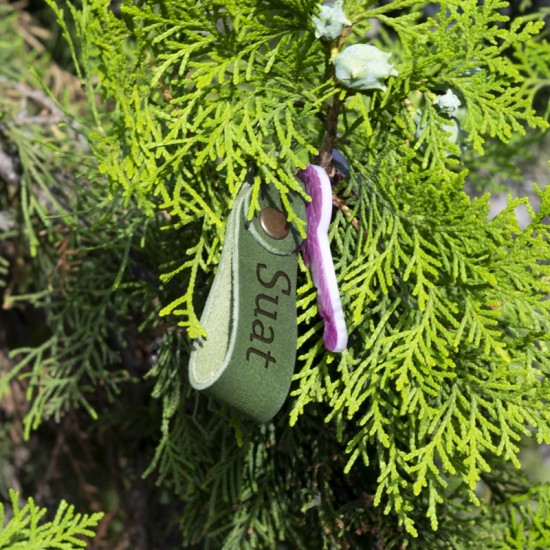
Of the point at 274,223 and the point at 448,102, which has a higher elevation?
the point at 448,102

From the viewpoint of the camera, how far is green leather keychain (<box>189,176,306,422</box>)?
0.58 m

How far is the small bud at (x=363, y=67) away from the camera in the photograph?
59cm

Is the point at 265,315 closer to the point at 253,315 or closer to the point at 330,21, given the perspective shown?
the point at 253,315

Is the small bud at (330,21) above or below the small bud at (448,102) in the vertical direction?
above

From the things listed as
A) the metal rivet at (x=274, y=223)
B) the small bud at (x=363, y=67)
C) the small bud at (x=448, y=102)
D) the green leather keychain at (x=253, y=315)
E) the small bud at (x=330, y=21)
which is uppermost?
the small bud at (x=330, y=21)

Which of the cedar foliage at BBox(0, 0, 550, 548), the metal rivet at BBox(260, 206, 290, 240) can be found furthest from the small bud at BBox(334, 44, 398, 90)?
the metal rivet at BBox(260, 206, 290, 240)

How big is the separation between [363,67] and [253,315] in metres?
0.22

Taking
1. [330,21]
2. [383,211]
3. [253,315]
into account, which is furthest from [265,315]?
[330,21]

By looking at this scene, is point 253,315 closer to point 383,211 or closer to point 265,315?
point 265,315

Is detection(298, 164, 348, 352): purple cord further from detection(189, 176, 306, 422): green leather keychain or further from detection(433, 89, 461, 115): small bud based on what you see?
detection(433, 89, 461, 115): small bud

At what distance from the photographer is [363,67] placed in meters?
0.59

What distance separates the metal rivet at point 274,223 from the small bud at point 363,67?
0.12 m

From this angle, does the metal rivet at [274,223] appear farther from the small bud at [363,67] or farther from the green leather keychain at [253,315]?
the small bud at [363,67]

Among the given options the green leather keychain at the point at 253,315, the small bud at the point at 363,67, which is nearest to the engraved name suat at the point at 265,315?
the green leather keychain at the point at 253,315
